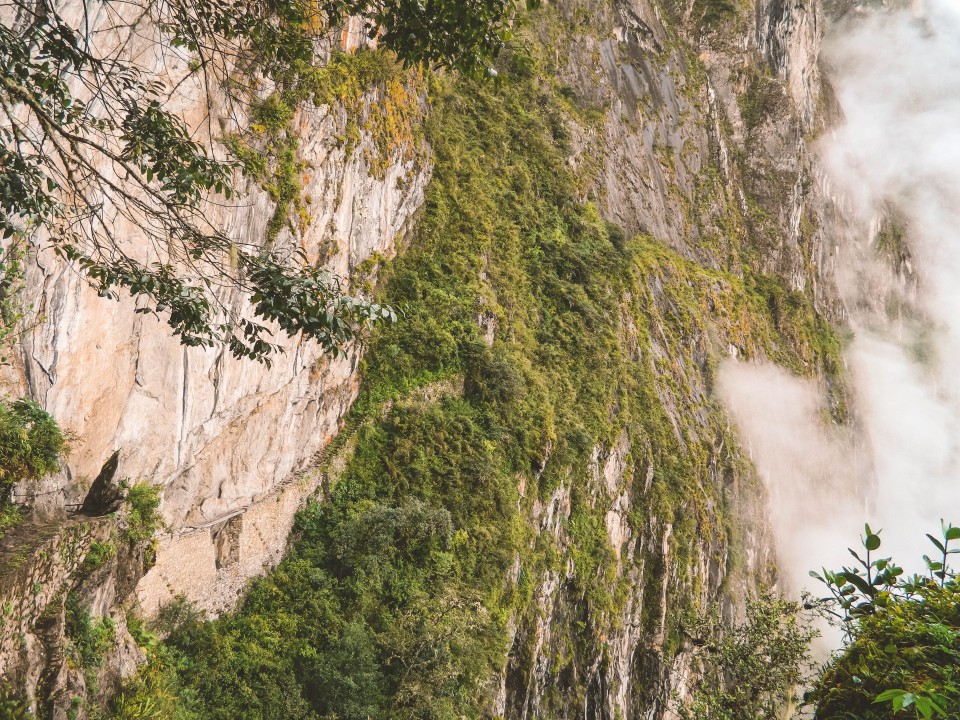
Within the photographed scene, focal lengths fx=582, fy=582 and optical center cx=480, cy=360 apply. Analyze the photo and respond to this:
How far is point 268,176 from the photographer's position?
10.7 metres

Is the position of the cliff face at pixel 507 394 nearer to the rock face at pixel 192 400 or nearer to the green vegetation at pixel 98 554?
the rock face at pixel 192 400

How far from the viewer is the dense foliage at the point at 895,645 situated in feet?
6.14

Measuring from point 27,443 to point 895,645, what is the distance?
27.6ft

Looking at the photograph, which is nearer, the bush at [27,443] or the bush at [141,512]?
the bush at [27,443]

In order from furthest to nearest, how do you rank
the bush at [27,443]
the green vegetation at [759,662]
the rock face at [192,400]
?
the green vegetation at [759,662], the rock face at [192,400], the bush at [27,443]

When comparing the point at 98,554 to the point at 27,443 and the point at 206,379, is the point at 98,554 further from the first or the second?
the point at 206,379

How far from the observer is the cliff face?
8297mm

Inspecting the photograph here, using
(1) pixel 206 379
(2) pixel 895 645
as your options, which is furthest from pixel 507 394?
(2) pixel 895 645

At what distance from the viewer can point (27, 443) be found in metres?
6.93

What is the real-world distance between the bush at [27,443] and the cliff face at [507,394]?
9.2 inches

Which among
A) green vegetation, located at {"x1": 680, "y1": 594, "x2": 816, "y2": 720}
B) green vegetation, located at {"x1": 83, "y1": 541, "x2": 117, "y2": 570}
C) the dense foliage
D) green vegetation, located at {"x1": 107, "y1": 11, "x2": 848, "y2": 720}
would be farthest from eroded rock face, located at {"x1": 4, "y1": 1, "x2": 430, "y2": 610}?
green vegetation, located at {"x1": 680, "y1": 594, "x2": 816, "y2": 720}

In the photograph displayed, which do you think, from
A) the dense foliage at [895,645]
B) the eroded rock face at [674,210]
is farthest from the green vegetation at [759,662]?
the dense foliage at [895,645]

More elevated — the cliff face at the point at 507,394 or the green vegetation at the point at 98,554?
the cliff face at the point at 507,394

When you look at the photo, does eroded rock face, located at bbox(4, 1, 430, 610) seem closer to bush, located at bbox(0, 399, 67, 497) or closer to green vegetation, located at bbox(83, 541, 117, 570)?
bush, located at bbox(0, 399, 67, 497)
